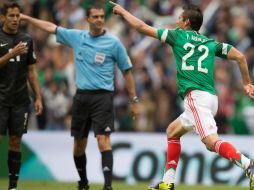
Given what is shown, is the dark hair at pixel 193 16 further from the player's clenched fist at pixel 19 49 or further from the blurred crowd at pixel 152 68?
the blurred crowd at pixel 152 68

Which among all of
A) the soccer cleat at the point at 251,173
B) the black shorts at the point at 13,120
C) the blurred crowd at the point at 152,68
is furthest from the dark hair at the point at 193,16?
the blurred crowd at the point at 152,68

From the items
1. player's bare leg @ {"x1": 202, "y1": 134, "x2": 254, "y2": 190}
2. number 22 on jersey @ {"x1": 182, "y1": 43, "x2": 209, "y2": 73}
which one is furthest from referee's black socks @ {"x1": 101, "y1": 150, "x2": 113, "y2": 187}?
number 22 on jersey @ {"x1": 182, "y1": 43, "x2": 209, "y2": 73}

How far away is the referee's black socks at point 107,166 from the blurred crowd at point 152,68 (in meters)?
5.83

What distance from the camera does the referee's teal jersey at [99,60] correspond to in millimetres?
12984

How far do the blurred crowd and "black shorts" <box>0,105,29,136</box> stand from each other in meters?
6.20

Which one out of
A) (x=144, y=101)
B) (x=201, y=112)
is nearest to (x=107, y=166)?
(x=201, y=112)

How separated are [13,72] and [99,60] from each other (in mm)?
1326

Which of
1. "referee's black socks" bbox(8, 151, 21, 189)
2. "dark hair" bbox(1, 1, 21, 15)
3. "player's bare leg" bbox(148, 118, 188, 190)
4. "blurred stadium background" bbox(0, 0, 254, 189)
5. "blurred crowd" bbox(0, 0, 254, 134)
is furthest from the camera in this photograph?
"blurred crowd" bbox(0, 0, 254, 134)

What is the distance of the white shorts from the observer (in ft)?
36.2

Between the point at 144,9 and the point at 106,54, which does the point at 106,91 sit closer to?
the point at 106,54

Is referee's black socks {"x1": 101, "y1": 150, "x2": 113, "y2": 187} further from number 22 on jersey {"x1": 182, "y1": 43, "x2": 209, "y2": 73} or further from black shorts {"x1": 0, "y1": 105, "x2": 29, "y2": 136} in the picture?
number 22 on jersey {"x1": 182, "y1": 43, "x2": 209, "y2": 73}

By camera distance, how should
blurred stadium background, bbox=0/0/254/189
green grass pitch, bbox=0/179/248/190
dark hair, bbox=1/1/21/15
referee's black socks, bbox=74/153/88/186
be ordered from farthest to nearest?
blurred stadium background, bbox=0/0/254/189 → green grass pitch, bbox=0/179/248/190 → referee's black socks, bbox=74/153/88/186 → dark hair, bbox=1/1/21/15

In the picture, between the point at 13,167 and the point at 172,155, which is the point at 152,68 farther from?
the point at 172,155

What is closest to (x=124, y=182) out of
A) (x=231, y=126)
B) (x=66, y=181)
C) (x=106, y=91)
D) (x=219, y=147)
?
(x=66, y=181)
